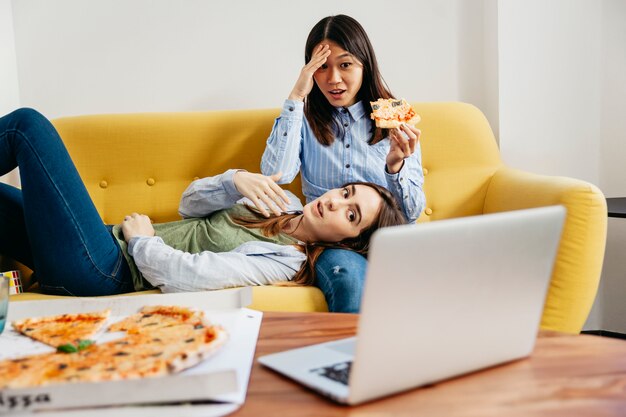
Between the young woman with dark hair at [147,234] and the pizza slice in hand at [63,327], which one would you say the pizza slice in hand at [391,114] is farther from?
the pizza slice in hand at [63,327]

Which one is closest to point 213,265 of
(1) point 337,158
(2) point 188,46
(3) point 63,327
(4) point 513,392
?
(1) point 337,158

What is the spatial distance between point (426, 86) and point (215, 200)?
126cm

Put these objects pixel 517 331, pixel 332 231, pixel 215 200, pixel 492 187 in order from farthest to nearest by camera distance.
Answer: pixel 492 187 < pixel 215 200 < pixel 332 231 < pixel 517 331

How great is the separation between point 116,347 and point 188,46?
2.26m

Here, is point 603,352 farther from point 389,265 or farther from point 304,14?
point 304,14

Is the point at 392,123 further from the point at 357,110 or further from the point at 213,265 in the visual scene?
the point at 213,265

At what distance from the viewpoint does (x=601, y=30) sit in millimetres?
2830

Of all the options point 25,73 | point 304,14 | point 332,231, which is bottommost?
point 332,231

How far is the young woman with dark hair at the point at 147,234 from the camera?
1.90m

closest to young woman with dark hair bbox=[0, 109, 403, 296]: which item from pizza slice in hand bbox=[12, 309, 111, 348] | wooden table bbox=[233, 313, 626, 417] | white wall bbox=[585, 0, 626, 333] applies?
pizza slice in hand bbox=[12, 309, 111, 348]

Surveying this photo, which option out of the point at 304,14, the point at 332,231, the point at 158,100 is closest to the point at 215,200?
the point at 332,231

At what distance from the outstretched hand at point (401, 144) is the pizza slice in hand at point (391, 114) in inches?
1.7

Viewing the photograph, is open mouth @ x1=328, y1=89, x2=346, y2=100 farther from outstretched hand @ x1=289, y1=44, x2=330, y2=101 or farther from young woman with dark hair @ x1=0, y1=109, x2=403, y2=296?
young woman with dark hair @ x1=0, y1=109, x2=403, y2=296

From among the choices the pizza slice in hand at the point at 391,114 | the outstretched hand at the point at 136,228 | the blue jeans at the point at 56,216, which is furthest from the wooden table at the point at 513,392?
the pizza slice in hand at the point at 391,114
